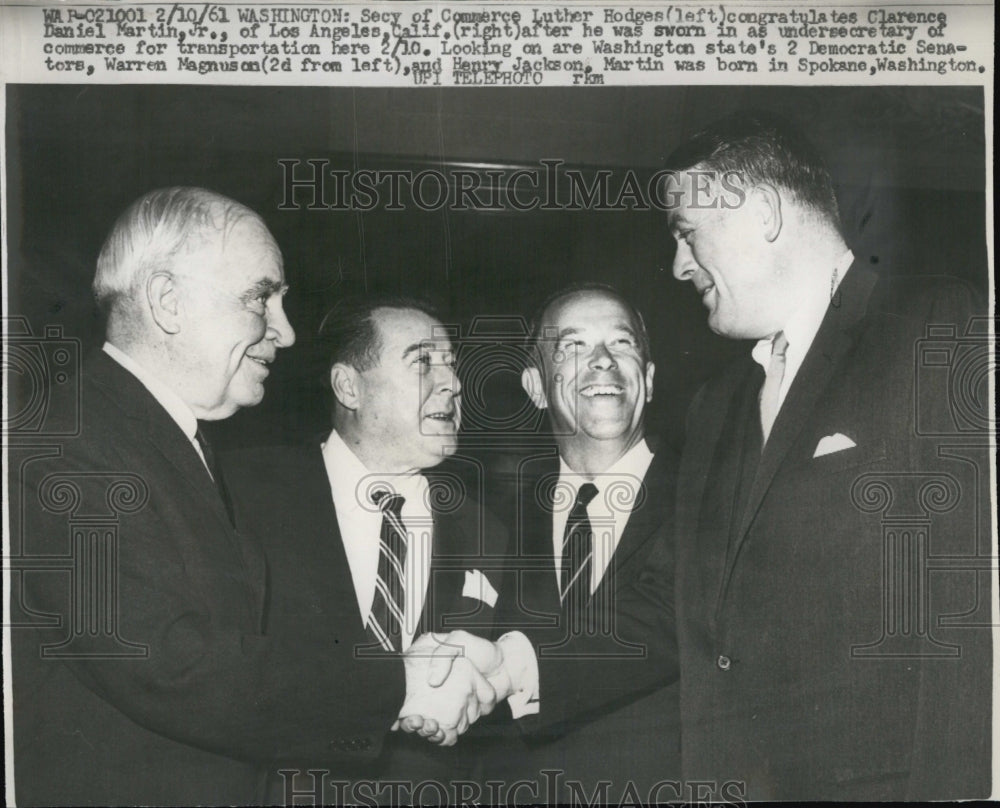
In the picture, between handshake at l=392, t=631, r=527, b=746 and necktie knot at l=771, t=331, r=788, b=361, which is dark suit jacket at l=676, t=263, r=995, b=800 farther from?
handshake at l=392, t=631, r=527, b=746

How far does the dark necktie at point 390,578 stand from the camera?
3461mm

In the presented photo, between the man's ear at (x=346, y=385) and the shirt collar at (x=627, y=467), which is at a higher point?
the man's ear at (x=346, y=385)

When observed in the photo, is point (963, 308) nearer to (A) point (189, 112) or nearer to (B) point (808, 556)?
(B) point (808, 556)

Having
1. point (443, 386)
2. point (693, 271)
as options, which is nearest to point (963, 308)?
point (693, 271)

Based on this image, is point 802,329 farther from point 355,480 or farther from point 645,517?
point 355,480

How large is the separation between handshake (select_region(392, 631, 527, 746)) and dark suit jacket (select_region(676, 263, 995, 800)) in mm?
656

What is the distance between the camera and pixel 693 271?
3500 mm

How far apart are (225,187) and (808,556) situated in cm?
218

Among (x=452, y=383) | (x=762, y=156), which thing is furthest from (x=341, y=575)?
(x=762, y=156)

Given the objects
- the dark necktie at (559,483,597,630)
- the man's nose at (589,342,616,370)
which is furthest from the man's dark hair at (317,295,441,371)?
the dark necktie at (559,483,597,630)

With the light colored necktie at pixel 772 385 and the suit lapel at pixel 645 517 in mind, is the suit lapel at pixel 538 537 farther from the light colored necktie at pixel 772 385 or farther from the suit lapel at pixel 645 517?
the light colored necktie at pixel 772 385

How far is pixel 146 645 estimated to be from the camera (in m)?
3.43

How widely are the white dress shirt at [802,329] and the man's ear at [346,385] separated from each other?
1267 millimetres

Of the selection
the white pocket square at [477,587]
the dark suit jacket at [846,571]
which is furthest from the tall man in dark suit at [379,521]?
the dark suit jacket at [846,571]
